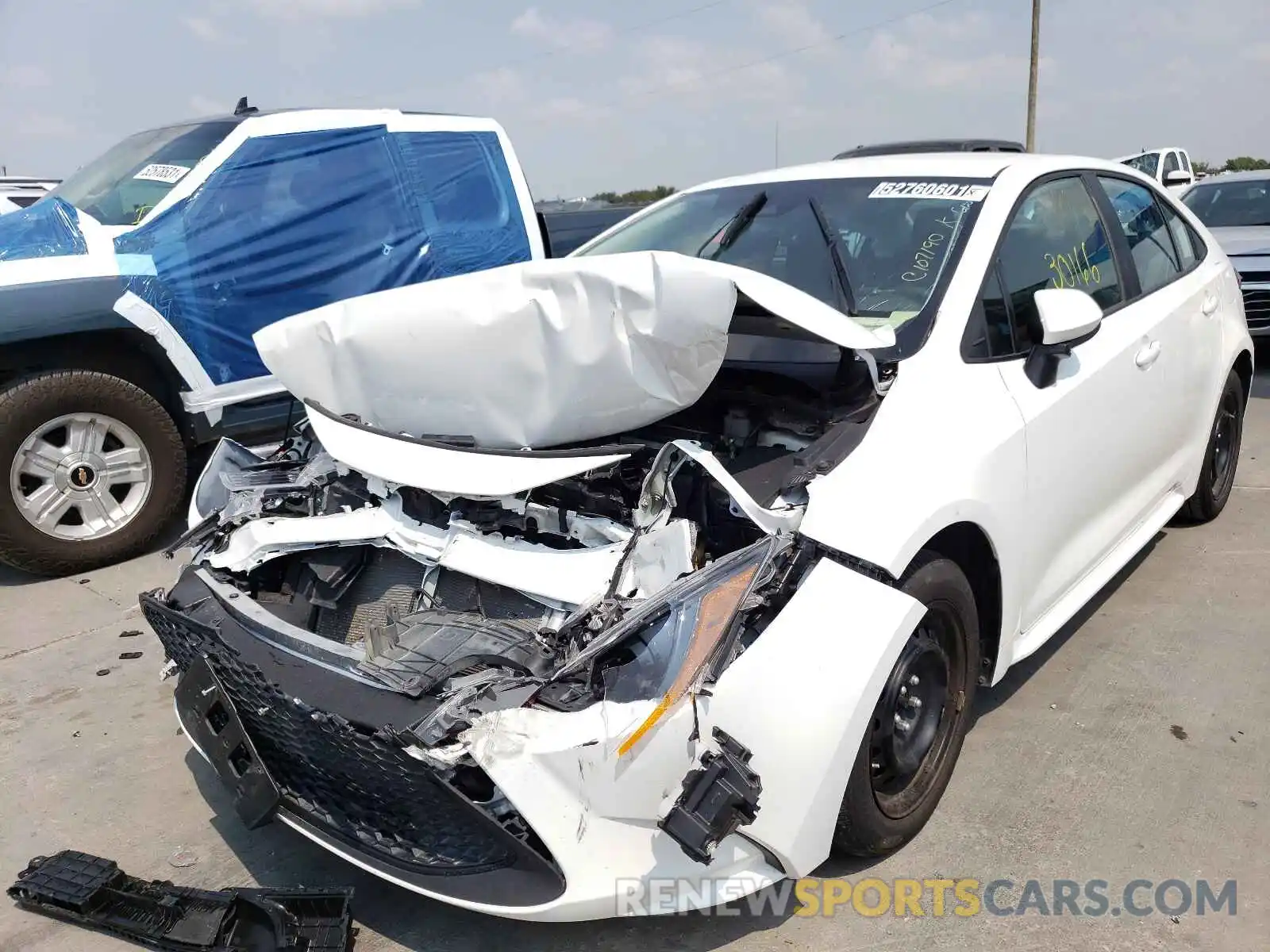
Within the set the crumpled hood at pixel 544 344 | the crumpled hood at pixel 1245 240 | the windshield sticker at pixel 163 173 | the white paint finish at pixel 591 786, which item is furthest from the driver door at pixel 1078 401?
the crumpled hood at pixel 1245 240

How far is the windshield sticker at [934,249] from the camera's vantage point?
117 inches

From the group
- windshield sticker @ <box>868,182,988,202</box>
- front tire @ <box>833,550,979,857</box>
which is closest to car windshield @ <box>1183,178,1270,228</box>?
windshield sticker @ <box>868,182,988,202</box>

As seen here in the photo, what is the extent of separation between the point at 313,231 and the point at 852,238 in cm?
316

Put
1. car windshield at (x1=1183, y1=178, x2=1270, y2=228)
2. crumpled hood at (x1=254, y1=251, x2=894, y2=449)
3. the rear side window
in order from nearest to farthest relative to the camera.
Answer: crumpled hood at (x1=254, y1=251, x2=894, y2=449) < the rear side window < car windshield at (x1=1183, y1=178, x2=1270, y2=228)

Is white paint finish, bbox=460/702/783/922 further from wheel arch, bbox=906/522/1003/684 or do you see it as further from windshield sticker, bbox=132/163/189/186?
windshield sticker, bbox=132/163/189/186

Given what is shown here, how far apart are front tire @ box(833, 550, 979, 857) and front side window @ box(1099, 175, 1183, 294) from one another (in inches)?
71.8

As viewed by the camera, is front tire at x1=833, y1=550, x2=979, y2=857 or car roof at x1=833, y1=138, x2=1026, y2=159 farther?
car roof at x1=833, y1=138, x2=1026, y2=159

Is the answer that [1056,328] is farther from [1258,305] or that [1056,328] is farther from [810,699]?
[1258,305]

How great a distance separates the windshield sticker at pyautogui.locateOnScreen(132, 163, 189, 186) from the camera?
16.3 ft

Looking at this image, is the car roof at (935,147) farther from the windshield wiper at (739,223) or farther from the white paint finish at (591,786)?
the white paint finish at (591,786)

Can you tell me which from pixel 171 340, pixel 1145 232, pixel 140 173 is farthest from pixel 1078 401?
pixel 140 173

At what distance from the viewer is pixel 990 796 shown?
110 inches

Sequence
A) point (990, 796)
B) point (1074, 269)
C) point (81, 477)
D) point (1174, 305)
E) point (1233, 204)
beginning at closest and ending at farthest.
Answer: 1. point (990, 796)
2. point (1074, 269)
3. point (1174, 305)
4. point (81, 477)
5. point (1233, 204)

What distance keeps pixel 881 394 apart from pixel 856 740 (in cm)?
93
